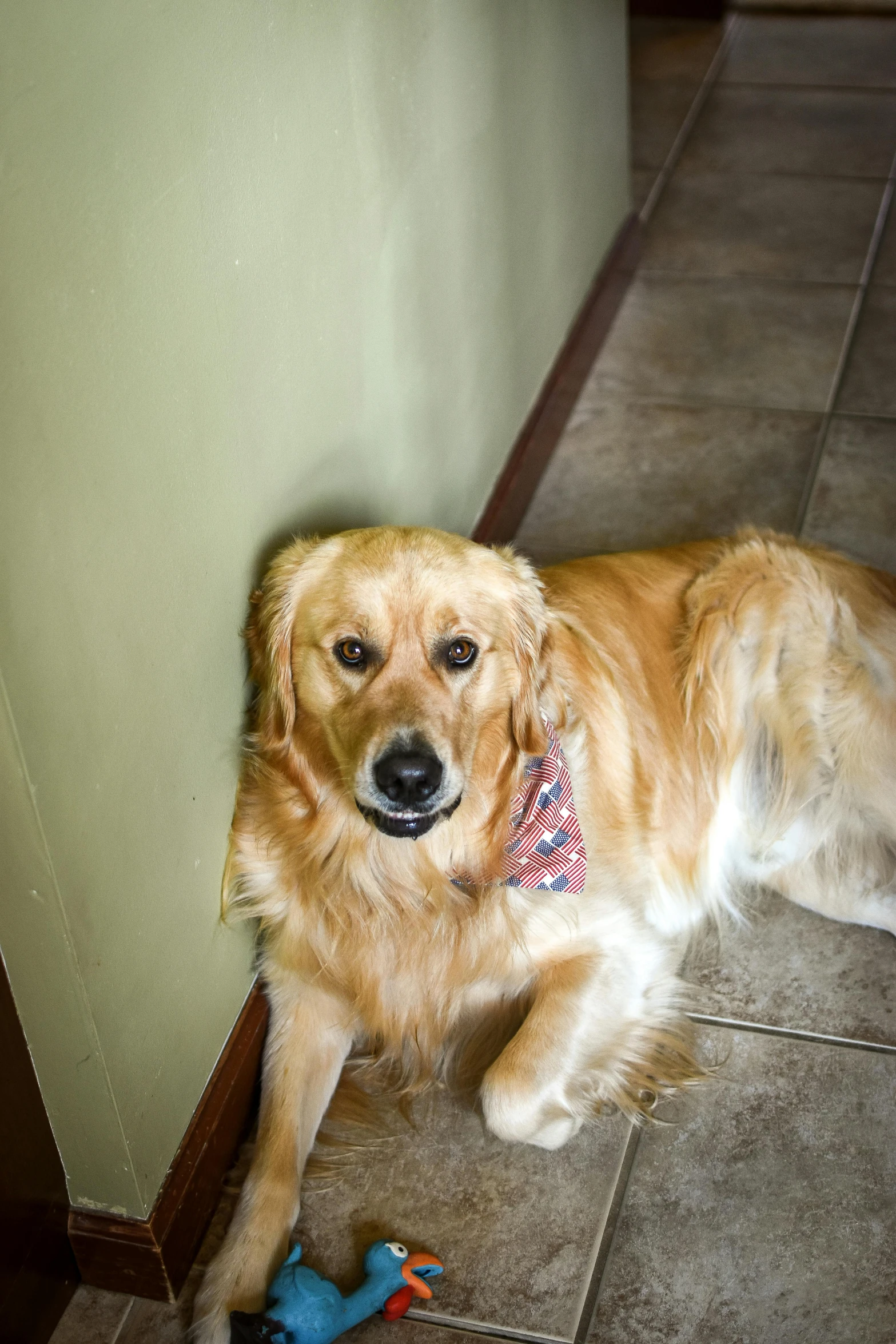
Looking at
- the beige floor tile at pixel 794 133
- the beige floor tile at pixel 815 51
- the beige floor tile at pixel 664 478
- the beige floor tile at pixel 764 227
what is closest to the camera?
the beige floor tile at pixel 664 478

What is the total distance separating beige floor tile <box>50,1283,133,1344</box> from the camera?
178cm

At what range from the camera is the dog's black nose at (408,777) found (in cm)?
173

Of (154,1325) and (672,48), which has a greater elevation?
(672,48)

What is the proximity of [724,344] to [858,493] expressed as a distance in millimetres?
929

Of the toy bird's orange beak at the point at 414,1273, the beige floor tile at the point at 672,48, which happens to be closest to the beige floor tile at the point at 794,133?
the beige floor tile at the point at 672,48

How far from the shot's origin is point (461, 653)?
189 centimetres

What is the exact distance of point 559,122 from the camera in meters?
3.48

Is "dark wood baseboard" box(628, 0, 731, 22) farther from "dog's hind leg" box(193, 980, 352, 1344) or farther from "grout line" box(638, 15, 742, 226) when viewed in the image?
"dog's hind leg" box(193, 980, 352, 1344)

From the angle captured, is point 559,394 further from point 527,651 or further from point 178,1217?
point 178,1217

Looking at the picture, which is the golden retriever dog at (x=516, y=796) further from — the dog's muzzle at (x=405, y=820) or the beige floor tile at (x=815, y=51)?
the beige floor tile at (x=815, y=51)

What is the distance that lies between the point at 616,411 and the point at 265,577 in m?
2.21

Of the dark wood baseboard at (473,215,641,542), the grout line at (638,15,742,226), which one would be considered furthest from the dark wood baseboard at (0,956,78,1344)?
the grout line at (638,15,742,226)

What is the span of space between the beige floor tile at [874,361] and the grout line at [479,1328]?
2806 millimetres

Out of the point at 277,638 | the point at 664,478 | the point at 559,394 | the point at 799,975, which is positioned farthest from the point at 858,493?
the point at 277,638
